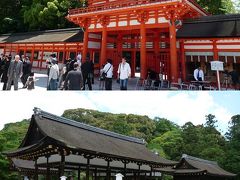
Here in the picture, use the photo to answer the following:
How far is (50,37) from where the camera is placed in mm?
19688

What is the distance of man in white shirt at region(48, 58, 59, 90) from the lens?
8992mm

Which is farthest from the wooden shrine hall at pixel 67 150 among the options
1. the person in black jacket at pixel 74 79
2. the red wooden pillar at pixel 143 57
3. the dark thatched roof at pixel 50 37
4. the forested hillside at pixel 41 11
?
the forested hillside at pixel 41 11

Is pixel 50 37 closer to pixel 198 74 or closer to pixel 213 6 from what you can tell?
pixel 198 74

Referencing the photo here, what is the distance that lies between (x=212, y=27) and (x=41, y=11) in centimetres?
1572

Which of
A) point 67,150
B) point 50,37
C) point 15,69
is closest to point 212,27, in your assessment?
point 15,69

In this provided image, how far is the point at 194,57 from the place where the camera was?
12758 millimetres

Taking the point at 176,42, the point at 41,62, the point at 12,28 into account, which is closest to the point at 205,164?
the point at 176,42

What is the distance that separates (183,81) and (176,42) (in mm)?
1619

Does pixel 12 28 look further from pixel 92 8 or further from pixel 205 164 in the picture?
pixel 205 164

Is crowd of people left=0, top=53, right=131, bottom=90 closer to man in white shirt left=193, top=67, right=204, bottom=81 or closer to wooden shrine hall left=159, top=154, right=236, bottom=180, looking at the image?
man in white shirt left=193, top=67, right=204, bottom=81

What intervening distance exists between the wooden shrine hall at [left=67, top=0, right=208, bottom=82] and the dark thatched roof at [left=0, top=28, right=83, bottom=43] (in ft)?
6.12

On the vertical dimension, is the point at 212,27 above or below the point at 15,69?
above

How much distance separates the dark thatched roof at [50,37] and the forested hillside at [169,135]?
518cm

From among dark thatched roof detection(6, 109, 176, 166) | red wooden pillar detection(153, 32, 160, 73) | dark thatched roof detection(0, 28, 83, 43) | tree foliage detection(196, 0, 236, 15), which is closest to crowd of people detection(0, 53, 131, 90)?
dark thatched roof detection(6, 109, 176, 166)
